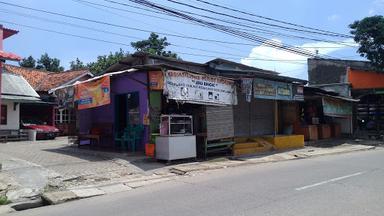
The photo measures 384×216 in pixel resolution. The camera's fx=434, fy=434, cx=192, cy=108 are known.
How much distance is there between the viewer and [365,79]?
29812 millimetres

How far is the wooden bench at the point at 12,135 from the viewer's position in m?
25.3

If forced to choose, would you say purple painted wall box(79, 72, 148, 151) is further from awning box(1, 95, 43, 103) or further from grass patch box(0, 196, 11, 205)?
awning box(1, 95, 43, 103)

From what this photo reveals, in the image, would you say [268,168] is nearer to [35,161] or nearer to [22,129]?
[35,161]

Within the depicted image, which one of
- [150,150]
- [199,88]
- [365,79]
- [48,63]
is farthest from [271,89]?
[48,63]

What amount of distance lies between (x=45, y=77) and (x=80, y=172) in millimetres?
24811

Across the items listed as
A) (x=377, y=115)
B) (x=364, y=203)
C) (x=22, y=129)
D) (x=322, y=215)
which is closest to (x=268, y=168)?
(x=364, y=203)

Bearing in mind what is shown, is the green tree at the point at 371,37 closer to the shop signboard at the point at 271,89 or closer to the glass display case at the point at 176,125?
the shop signboard at the point at 271,89

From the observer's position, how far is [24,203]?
9609 mm

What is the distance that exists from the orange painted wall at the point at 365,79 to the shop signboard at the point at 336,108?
2070 millimetres

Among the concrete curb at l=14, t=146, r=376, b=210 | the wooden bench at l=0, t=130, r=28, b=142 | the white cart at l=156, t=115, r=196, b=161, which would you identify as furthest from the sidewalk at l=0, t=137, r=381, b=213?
the wooden bench at l=0, t=130, r=28, b=142

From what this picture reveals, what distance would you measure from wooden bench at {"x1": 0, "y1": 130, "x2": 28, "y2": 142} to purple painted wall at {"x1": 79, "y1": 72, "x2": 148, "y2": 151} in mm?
8452

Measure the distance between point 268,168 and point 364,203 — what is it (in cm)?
619

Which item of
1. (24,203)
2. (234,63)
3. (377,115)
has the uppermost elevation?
(234,63)

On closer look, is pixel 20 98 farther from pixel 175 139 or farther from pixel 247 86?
pixel 175 139
